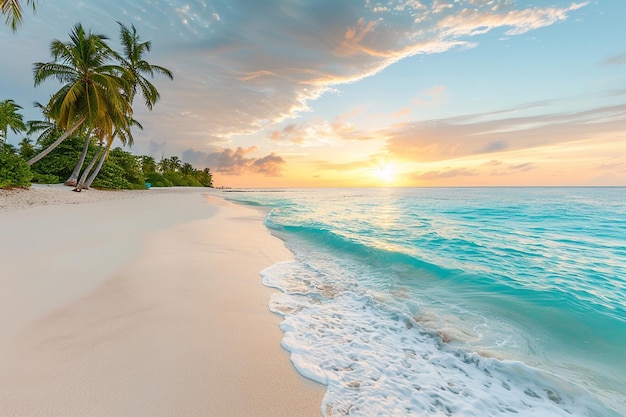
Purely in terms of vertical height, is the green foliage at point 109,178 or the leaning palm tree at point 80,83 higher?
the leaning palm tree at point 80,83

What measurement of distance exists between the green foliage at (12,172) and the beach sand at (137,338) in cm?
1202

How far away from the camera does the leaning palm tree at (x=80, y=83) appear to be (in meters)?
17.4

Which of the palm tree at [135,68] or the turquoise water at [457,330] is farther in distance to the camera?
the palm tree at [135,68]

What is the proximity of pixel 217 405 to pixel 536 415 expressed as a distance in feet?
9.36

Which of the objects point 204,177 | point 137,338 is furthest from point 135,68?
point 204,177

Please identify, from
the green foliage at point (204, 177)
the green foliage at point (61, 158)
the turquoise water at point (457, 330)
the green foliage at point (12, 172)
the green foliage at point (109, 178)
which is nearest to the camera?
the turquoise water at point (457, 330)

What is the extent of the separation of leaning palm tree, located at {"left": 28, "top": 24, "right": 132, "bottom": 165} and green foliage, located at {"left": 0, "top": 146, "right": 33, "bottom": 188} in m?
2.96

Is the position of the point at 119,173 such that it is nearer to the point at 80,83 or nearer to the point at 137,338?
the point at 80,83

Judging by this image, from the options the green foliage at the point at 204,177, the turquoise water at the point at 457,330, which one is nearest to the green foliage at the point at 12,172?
the turquoise water at the point at 457,330

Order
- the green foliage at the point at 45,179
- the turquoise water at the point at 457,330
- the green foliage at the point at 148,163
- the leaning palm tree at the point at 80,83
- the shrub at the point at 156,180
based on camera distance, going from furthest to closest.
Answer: the green foliage at the point at 148,163 < the shrub at the point at 156,180 < the green foliage at the point at 45,179 < the leaning palm tree at the point at 80,83 < the turquoise water at the point at 457,330

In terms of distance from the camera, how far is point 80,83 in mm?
17578

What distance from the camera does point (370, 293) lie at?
5164mm

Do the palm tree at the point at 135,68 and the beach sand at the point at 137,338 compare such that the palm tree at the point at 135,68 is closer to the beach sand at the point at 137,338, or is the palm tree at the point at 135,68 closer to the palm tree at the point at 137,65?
the palm tree at the point at 137,65

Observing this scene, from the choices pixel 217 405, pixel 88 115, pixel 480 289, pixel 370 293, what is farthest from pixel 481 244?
pixel 88 115
